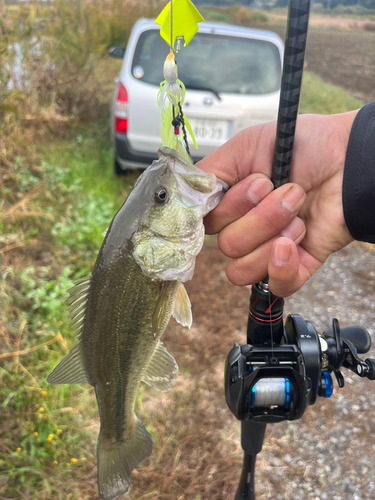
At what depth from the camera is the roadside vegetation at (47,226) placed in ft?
7.93

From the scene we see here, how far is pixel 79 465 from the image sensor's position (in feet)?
7.86

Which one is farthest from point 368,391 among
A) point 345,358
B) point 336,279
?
point 345,358

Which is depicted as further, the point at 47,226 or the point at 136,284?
the point at 47,226

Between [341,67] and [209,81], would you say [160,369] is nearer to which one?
[209,81]

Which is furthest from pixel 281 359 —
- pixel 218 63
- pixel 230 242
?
pixel 218 63

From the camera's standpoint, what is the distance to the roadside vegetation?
242cm

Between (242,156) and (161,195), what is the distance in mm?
363

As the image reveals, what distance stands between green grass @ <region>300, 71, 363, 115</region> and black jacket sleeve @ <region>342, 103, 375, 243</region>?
7.63 meters

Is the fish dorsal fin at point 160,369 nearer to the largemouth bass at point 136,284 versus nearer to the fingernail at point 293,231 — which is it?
the largemouth bass at point 136,284

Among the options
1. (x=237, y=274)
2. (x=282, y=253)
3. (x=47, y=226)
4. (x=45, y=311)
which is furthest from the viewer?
(x=47, y=226)

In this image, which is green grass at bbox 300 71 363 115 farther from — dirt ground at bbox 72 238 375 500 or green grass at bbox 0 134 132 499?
dirt ground at bbox 72 238 375 500

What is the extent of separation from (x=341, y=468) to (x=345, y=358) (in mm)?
1542

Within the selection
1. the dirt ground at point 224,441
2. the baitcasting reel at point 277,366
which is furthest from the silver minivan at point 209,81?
the baitcasting reel at point 277,366

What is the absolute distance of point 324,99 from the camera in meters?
9.81
